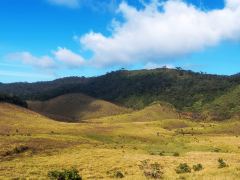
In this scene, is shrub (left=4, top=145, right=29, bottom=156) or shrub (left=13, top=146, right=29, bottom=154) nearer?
shrub (left=4, top=145, right=29, bottom=156)

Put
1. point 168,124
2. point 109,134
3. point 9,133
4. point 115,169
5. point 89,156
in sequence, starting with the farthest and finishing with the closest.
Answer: point 168,124 → point 109,134 → point 9,133 → point 89,156 → point 115,169

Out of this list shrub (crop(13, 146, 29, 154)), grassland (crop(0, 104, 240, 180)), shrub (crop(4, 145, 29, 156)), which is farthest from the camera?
shrub (crop(13, 146, 29, 154))

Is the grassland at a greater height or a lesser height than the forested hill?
lesser

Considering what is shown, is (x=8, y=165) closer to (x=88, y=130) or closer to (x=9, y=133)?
(x=9, y=133)

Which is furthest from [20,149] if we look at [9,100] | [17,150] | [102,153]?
[9,100]

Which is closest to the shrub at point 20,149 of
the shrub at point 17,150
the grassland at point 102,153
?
the shrub at point 17,150

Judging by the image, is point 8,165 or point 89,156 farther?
point 89,156

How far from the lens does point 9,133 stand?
95.9m

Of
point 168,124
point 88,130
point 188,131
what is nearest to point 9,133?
point 88,130

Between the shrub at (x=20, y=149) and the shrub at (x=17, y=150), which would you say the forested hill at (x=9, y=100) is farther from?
the shrub at (x=17, y=150)

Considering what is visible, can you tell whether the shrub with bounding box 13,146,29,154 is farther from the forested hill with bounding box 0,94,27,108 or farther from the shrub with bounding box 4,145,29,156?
the forested hill with bounding box 0,94,27,108

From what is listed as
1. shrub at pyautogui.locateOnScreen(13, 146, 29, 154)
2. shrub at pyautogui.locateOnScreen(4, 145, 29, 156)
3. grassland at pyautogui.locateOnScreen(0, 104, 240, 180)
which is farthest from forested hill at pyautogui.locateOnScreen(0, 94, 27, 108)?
shrub at pyautogui.locateOnScreen(4, 145, 29, 156)

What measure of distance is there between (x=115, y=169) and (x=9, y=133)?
47022 millimetres

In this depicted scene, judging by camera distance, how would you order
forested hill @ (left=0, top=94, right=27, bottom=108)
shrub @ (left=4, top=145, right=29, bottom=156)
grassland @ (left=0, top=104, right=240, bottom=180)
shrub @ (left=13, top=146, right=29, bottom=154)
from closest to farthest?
1. grassland @ (left=0, top=104, right=240, bottom=180)
2. shrub @ (left=4, top=145, right=29, bottom=156)
3. shrub @ (left=13, top=146, right=29, bottom=154)
4. forested hill @ (left=0, top=94, right=27, bottom=108)
